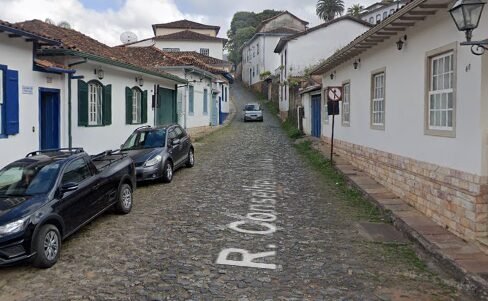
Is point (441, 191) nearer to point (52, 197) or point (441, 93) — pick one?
point (441, 93)

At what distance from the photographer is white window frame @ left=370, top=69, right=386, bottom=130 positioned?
37.0 feet

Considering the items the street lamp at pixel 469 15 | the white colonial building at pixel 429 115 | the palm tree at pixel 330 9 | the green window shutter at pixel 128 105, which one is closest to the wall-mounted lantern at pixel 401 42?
the white colonial building at pixel 429 115

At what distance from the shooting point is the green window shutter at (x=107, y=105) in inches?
593

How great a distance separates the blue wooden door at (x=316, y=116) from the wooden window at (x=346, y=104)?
19.7ft

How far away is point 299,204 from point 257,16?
239 feet

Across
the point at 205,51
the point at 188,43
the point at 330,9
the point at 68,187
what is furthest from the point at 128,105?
the point at 330,9

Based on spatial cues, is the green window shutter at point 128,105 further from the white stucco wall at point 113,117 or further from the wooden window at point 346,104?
the wooden window at point 346,104

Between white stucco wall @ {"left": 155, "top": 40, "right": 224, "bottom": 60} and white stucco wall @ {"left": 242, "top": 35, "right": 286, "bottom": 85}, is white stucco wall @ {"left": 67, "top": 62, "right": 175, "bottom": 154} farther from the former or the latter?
white stucco wall @ {"left": 242, "top": 35, "right": 286, "bottom": 85}

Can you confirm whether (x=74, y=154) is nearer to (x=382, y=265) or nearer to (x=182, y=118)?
(x=382, y=265)

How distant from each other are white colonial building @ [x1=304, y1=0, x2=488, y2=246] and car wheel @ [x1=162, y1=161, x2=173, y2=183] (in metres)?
5.32

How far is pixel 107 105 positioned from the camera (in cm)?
1526

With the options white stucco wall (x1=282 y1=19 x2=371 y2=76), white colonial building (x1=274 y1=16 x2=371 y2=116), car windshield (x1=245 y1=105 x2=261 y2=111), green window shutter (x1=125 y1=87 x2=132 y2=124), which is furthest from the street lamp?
car windshield (x1=245 y1=105 x2=261 y2=111)

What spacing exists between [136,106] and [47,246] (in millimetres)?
12919

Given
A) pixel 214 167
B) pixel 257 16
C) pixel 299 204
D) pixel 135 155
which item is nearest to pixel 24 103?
pixel 135 155
